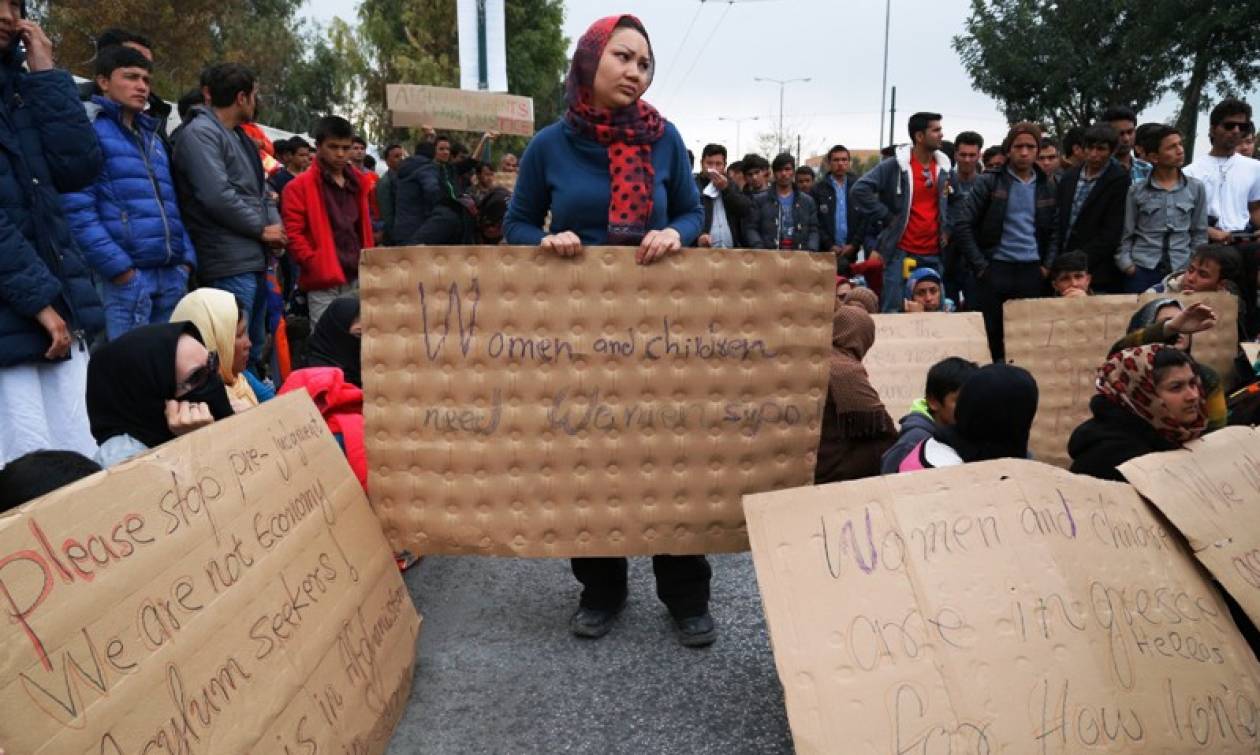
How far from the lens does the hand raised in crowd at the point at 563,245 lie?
7.25 feet

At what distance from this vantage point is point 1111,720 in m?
1.69

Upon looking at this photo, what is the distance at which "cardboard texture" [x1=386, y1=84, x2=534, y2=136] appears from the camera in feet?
26.2

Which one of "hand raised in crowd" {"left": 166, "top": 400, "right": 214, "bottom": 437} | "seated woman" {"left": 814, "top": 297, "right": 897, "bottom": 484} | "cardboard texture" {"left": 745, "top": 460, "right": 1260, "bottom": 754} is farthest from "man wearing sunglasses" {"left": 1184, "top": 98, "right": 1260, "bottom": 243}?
"hand raised in crowd" {"left": 166, "top": 400, "right": 214, "bottom": 437}

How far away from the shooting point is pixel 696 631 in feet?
9.17

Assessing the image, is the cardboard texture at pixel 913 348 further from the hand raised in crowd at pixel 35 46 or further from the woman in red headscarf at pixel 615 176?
the hand raised in crowd at pixel 35 46

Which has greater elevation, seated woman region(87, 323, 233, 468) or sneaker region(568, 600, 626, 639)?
seated woman region(87, 323, 233, 468)

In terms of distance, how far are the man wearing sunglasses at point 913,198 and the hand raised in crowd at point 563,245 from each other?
5.02m

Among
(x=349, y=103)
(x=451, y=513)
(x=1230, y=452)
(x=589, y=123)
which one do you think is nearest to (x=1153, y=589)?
(x=1230, y=452)

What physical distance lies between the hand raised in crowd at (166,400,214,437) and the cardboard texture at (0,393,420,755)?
0.72 ft

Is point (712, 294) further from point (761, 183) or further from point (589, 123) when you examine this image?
point (761, 183)

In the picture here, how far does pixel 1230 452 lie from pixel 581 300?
5.88 feet

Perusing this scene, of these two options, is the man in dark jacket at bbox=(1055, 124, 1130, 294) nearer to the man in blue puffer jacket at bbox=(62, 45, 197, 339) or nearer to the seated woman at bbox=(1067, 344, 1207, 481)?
the seated woman at bbox=(1067, 344, 1207, 481)

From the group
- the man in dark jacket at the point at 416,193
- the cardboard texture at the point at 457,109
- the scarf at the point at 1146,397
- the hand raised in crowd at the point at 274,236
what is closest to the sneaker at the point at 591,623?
the scarf at the point at 1146,397

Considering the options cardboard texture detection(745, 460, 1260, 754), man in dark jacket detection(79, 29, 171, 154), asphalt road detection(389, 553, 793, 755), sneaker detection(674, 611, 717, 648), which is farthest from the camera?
man in dark jacket detection(79, 29, 171, 154)
